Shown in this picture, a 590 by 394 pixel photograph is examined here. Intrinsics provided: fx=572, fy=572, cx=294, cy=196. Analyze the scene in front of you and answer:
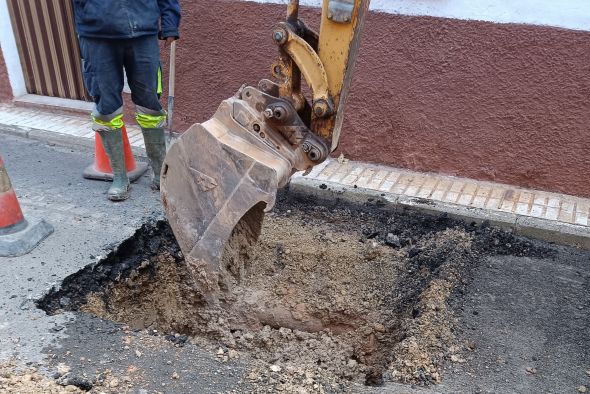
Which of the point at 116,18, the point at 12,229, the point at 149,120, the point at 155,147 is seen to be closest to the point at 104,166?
the point at 155,147

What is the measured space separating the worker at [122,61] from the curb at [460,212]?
4.50 feet

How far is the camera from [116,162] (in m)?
4.78

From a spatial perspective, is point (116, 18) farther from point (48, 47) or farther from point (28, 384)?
point (48, 47)

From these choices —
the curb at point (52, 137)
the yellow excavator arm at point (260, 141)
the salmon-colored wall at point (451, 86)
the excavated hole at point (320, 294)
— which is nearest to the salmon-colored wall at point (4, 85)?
the curb at point (52, 137)

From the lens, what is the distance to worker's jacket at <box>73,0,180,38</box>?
13.5 feet

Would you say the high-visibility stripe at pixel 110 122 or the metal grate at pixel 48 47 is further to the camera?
the metal grate at pixel 48 47

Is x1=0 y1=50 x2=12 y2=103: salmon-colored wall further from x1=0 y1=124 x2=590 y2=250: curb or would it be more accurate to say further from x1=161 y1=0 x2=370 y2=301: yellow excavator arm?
x1=161 y1=0 x2=370 y2=301: yellow excavator arm

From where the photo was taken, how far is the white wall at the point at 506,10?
177 inches

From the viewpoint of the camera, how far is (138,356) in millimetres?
3059

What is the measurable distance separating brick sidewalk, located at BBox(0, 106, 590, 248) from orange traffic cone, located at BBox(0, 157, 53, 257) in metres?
1.80

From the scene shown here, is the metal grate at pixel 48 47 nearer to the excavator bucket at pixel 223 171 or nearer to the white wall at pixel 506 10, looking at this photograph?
the white wall at pixel 506 10

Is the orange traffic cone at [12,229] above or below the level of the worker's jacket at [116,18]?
below

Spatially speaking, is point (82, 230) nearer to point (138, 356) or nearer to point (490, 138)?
point (138, 356)

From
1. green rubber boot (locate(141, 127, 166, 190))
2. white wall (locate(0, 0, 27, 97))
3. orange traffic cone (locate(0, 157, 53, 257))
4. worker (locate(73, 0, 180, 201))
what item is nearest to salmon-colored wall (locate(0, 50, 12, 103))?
white wall (locate(0, 0, 27, 97))
